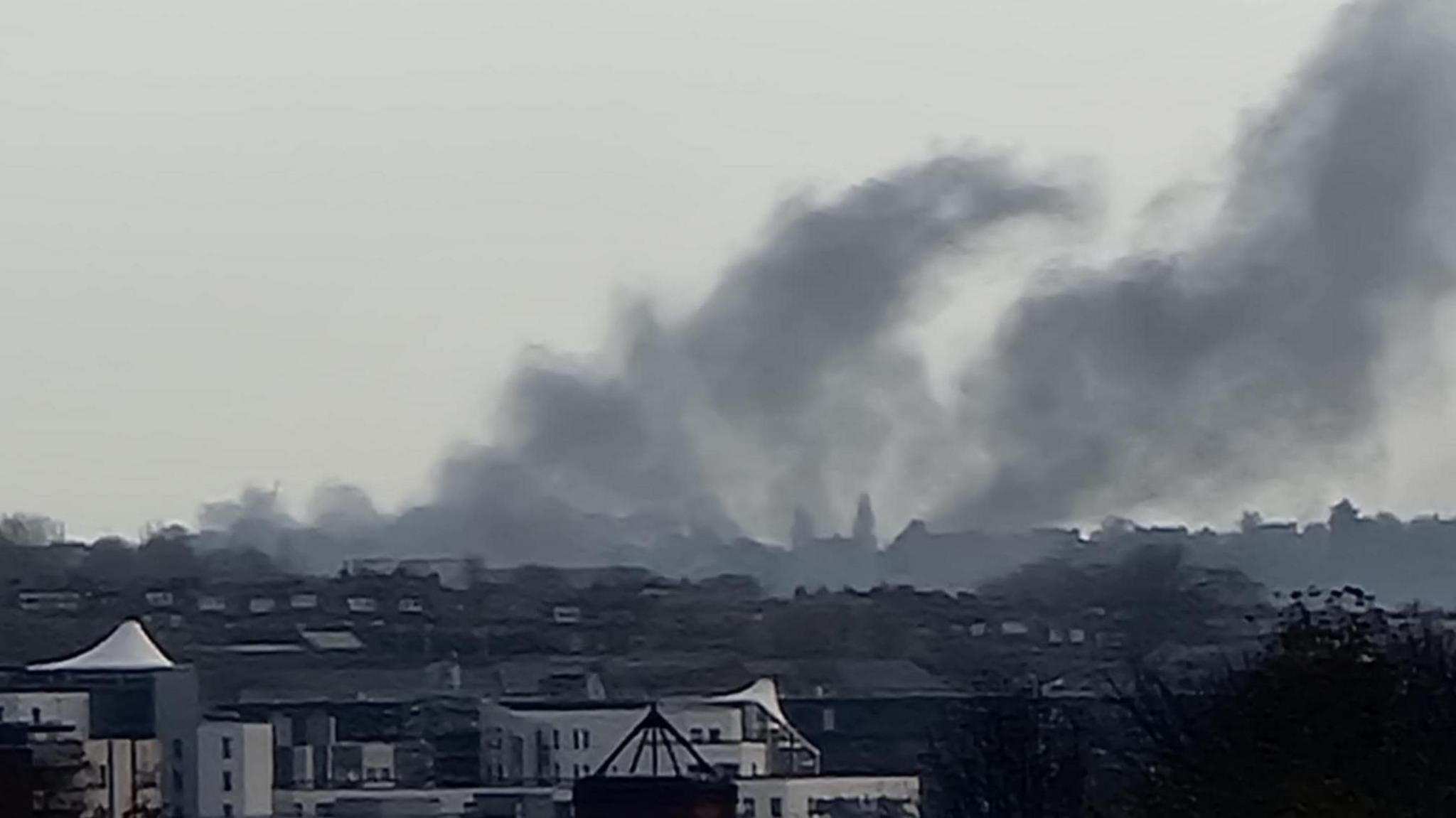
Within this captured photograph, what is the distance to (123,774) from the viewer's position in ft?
155

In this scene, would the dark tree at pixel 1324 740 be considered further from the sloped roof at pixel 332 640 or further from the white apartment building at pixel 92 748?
the sloped roof at pixel 332 640

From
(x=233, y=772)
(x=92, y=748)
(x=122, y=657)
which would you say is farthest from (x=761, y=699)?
(x=92, y=748)

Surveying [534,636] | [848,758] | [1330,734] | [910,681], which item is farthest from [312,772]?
[1330,734]

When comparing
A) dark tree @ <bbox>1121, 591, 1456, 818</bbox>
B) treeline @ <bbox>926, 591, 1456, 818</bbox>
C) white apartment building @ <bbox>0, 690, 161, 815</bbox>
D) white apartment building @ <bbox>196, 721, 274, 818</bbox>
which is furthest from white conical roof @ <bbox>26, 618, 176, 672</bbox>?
dark tree @ <bbox>1121, 591, 1456, 818</bbox>

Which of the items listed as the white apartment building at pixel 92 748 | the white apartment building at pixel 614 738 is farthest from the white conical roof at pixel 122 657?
the white apartment building at pixel 614 738

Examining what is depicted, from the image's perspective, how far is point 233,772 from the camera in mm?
51188

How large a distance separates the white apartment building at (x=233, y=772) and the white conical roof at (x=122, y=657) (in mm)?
3553

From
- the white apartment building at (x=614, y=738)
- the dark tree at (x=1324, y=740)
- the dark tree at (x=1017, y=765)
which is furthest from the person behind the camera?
the white apartment building at (x=614, y=738)

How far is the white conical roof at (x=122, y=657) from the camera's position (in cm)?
5562

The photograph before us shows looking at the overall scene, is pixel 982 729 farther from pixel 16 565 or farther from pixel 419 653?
pixel 16 565

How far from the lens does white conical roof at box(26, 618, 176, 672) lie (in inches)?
2190

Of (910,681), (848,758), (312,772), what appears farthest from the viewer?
(910,681)

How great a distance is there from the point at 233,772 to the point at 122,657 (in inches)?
255

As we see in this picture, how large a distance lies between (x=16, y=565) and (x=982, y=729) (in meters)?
66.3
